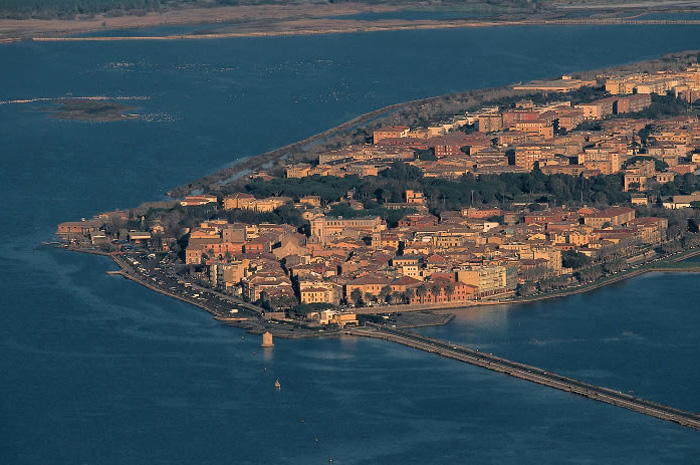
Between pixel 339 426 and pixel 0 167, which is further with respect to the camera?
pixel 0 167

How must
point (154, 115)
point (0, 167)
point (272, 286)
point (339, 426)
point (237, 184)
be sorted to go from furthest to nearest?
point (154, 115) → point (0, 167) → point (237, 184) → point (272, 286) → point (339, 426)

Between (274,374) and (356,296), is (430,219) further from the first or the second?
(274,374)

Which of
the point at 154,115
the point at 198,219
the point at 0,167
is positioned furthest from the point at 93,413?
the point at 154,115

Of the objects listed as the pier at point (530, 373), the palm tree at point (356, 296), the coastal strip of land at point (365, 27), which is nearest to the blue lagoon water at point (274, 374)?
the pier at point (530, 373)

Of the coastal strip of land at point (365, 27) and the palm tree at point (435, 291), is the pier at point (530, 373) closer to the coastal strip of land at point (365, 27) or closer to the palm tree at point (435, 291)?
the palm tree at point (435, 291)

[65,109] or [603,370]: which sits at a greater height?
[65,109]

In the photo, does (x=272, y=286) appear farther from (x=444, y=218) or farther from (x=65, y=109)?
(x=65, y=109)
